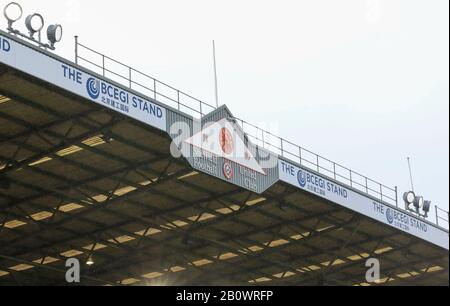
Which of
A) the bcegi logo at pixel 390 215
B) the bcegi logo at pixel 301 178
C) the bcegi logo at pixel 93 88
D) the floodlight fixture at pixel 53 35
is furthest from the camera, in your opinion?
the bcegi logo at pixel 390 215

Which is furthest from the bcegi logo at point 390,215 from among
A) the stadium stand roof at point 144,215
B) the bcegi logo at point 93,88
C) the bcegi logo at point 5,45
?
the bcegi logo at point 5,45

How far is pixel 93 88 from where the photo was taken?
3866 centimetres

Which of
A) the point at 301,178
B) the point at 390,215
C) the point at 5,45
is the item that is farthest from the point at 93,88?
the point at 390,215

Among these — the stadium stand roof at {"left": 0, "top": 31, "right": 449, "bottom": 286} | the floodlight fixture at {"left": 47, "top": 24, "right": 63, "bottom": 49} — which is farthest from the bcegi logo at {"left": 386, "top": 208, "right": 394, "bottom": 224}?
the floodlight fixture at {"left": 47, "top": 24, "right": 63, "bottom": 49}

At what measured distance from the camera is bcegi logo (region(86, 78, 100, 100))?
3844 centimetres

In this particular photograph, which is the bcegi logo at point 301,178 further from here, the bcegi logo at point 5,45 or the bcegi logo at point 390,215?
the bcegi logo at point 5,45

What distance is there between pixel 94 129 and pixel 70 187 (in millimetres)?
6840

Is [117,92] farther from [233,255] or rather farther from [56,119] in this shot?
[233,255]

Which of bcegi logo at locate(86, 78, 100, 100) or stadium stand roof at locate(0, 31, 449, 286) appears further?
stadium stand roof at locate(0, 31, 449, 286)

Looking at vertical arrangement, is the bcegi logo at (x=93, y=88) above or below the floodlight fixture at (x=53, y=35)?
below

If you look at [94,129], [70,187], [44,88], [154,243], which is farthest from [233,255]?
[44,88]

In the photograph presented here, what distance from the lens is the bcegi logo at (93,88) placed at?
38438 mm

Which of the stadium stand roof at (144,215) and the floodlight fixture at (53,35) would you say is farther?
the stadium stand roof at (144,215)

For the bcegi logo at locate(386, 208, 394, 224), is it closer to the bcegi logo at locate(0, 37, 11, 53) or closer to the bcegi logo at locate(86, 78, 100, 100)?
the bcegi logo at locate(86, 78, 100, 100)
